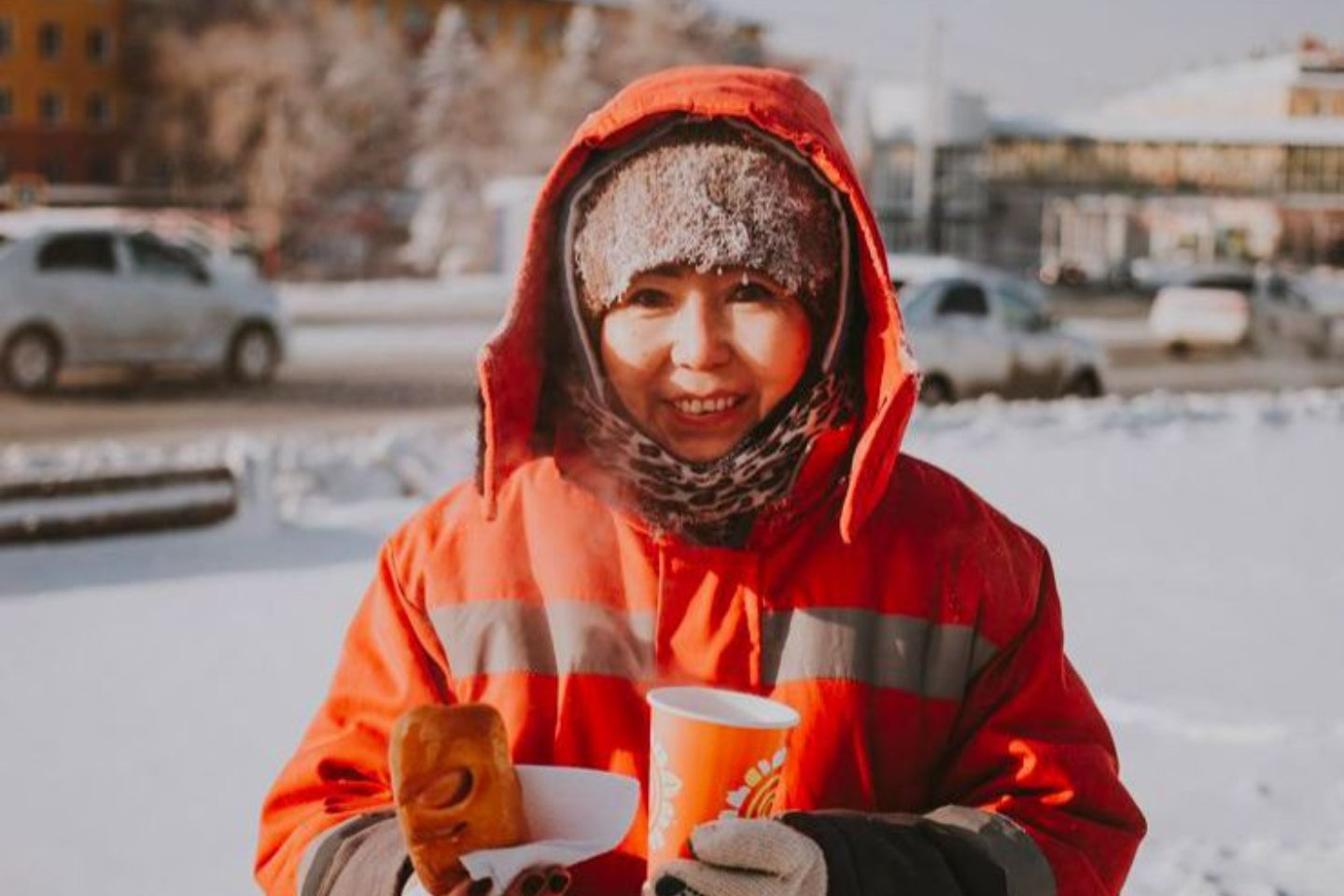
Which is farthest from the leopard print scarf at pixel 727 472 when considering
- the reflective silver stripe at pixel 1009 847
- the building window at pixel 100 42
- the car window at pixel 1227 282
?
the building window at pixel 100 42

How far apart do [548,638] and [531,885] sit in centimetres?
41

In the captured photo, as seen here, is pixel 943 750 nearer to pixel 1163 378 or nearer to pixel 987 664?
pixel 987 664

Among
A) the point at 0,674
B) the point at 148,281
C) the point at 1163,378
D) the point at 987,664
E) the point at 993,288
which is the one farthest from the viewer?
the point at 1163,378

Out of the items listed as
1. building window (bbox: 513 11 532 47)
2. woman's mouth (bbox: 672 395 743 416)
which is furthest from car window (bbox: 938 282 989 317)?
building window (bbox: 513 11 532 47)

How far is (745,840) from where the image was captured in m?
1.31

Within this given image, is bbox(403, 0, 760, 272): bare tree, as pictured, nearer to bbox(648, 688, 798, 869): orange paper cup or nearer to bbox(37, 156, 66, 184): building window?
bbox(37, 156, 66, 184): building window

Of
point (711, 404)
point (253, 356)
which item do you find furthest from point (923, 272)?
point (711, 404)

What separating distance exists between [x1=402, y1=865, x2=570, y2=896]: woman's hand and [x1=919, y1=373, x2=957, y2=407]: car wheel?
446 inches

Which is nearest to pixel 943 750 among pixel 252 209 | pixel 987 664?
pixel 987 664

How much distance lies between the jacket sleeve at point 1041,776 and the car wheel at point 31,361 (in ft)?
43.5

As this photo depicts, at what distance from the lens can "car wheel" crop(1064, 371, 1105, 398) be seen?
44.7 ft

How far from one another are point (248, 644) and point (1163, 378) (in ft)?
48.5

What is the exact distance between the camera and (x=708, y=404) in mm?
1669

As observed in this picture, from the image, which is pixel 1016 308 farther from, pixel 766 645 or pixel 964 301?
pixel 766 645
